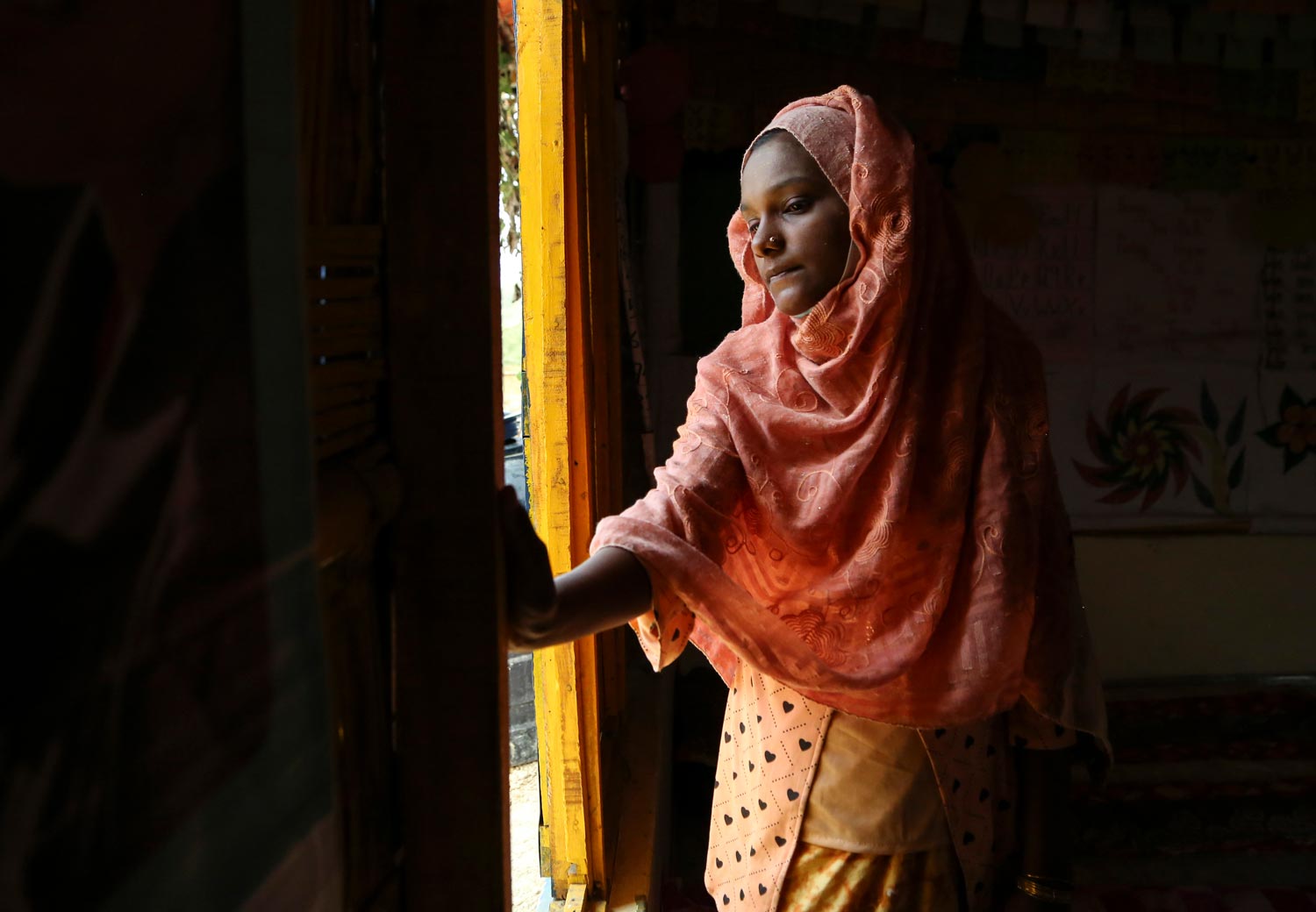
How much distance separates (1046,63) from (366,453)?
3363 millimetres

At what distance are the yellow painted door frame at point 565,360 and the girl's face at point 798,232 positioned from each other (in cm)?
59

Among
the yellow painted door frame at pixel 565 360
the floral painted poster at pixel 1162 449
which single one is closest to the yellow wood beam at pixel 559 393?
the yellow painted door frame at pixel 565 360

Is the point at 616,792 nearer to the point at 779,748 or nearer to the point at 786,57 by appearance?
the point at 779,748

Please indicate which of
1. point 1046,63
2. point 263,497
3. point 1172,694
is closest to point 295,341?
point 263,497

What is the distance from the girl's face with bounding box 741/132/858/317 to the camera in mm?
1200

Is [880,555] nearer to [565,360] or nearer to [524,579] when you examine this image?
[524,579]

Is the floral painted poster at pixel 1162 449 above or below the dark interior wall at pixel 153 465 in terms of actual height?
below

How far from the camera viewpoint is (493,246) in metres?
0.69

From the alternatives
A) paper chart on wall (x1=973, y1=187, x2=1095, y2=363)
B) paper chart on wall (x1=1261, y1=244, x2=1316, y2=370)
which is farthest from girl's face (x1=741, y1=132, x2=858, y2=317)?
paper chart on wall (x1=1261, y1=244, x2=1316, y2=370)

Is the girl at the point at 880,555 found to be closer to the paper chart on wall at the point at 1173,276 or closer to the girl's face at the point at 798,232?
the girl's face at the point at 798,232

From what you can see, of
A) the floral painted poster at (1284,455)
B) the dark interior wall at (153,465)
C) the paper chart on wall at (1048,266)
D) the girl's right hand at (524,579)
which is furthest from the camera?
the floral painted poster at (1284,455)

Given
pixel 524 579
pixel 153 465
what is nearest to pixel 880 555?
pixel 524 579

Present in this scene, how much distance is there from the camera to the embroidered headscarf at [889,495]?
1.16m

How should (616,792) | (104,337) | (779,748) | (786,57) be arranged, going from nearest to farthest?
(104,337) → (779,748) → (616,792) → (786,57)
